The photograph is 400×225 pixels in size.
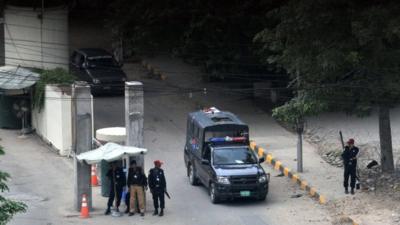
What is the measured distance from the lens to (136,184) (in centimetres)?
2339

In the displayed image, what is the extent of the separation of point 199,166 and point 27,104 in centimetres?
1014

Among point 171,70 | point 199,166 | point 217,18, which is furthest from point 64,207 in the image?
point 171,70

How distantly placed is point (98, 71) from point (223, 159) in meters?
14.8

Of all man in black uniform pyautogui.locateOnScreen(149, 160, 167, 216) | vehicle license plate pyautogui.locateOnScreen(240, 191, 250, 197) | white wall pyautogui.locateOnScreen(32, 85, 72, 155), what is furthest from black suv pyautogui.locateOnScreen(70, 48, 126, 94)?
vehicle license plate pyautogui.locateOnScreen(240, 191, 250, 197)

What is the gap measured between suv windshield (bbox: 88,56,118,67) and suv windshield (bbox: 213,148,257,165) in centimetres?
1510

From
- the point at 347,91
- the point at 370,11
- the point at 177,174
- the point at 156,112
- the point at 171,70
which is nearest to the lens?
the point at 370,11

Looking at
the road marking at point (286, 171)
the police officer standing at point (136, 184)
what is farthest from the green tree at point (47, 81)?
the police officer standing at point (136, 184)

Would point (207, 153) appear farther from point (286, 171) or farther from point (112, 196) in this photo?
point (112, 196)

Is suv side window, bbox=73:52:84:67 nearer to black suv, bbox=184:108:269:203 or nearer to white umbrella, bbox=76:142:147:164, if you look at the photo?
black suv, bbox=184:108:269:203

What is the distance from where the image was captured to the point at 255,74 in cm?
3666

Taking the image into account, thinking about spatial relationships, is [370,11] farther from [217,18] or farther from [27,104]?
[27,104]

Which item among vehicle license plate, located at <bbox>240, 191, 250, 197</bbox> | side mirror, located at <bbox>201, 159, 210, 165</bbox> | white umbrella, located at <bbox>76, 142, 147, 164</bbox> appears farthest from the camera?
side mirror, located at <bbox>201, 159, 210, 165</bbox>

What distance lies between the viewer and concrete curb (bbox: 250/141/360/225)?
81.2 feet

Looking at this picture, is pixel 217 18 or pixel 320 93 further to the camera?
pixel 217 18
